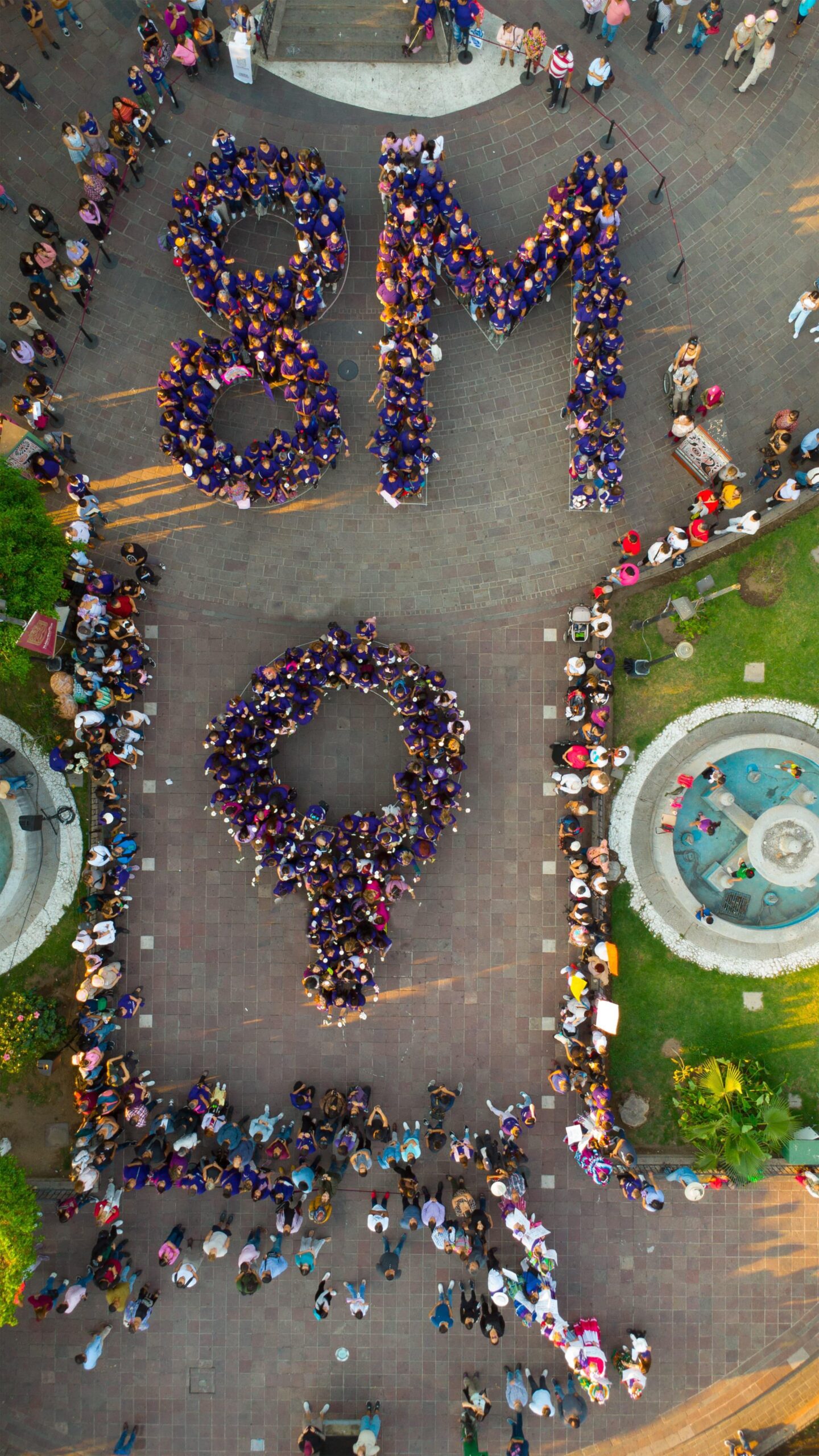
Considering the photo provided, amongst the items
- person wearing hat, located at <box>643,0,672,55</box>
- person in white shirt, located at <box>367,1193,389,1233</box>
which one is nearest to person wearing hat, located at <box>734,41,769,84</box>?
person wearing hat, located at <box>643,0,672,55</box>

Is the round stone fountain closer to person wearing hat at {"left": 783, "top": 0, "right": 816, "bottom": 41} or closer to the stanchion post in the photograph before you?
the stanchion post

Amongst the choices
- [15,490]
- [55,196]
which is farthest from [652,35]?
[15,490]

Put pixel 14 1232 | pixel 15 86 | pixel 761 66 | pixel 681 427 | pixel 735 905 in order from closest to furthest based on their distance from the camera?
1. pixel 14 1232
2. pixel 761 66
3. pixel 15 86
4. pixel 681 427
5. pixel 735 905

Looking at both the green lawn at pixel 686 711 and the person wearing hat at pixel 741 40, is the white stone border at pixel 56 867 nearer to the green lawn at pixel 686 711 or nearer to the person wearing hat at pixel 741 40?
the green lawn at pixel 686 711

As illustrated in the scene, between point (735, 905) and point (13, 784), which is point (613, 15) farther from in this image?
point (13, 784)

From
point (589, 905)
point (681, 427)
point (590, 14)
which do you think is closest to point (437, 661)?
point (589, 905)
